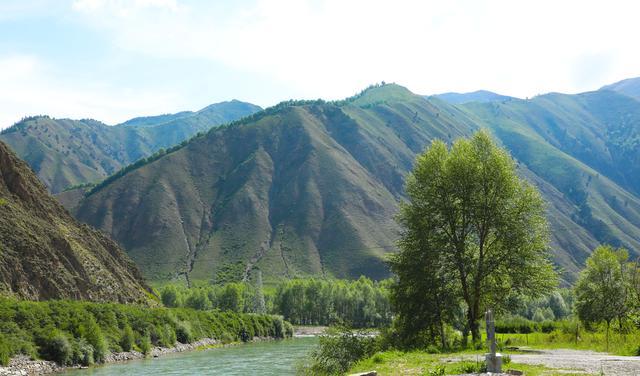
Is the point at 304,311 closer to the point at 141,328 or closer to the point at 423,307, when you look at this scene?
the point at 141,328

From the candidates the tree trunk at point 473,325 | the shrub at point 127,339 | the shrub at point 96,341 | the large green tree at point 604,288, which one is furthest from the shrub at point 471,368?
the shrub at point 127,339

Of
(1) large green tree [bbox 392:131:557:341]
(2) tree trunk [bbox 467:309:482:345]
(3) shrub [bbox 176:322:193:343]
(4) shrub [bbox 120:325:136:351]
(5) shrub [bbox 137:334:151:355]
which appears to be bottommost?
(3) shrub [bbox 176:322:193:343]

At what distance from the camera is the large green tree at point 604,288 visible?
163 feet

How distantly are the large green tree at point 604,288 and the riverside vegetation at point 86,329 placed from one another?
175 feet

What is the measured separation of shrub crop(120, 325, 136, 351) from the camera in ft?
254

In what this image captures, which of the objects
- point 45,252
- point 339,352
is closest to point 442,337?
point 339,352

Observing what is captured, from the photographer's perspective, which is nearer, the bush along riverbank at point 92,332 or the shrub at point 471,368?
the shrub at point 471,368

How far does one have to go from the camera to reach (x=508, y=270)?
3875 centimetres

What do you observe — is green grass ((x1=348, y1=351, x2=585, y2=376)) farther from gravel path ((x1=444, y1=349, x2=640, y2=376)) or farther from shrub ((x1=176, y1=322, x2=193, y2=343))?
shrub ((x1=176, y1=322, x2=193, y2=343))

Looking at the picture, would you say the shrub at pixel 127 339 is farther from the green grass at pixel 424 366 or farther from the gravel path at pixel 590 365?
the gravel path at pixel 590 365

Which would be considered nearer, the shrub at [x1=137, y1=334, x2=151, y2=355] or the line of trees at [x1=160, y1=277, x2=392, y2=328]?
the shrub at [x1=137, y1=334, x2=151, y2=355]

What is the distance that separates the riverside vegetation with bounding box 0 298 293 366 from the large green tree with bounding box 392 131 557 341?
136 ft

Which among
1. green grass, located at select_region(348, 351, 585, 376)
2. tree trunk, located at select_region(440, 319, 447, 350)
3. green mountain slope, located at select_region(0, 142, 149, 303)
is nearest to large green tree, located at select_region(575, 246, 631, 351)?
tree trunk, located at select_region(440, 319, 447, 350)

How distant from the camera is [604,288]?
51.9 m
